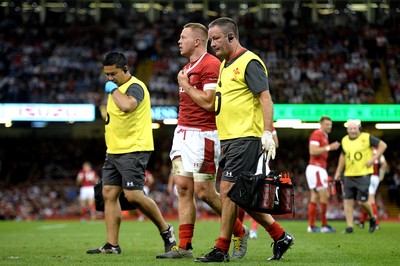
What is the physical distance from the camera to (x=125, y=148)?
9.65m

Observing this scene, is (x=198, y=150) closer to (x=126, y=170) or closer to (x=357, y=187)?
(x=126, y=170)

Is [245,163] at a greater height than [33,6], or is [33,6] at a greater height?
[33,6]

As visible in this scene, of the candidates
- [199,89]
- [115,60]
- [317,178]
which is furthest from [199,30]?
[317,178]

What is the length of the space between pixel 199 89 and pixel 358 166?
8430 mm

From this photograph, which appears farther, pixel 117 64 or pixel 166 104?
pixel 166 104

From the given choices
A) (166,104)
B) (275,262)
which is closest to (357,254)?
(275,262)

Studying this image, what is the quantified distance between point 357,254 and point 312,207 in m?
7.74

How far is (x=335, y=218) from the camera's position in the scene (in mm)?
29203

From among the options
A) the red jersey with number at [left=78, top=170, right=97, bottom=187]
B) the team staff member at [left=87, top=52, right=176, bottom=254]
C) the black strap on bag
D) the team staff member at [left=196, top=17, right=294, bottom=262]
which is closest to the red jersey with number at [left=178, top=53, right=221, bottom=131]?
the team staff member at [left=196, top=17, right=294, bottom=262]

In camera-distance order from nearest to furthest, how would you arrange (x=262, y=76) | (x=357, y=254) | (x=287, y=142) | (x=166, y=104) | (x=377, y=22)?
(x=262, y=76)
(x=357, y=254)
(x=166, y=104)
(x=287, y=142)
(x=377, y=22)

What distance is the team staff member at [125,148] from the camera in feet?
31.2

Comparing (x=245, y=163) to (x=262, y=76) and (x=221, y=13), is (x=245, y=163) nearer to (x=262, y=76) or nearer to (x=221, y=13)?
(x=262, y=76)

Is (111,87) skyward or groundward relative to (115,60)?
groundward

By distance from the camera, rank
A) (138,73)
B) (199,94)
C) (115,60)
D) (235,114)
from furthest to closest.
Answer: (138,73) → (115,60) → (199,94) → (235,114)
